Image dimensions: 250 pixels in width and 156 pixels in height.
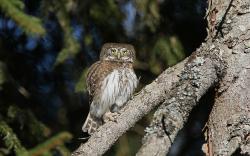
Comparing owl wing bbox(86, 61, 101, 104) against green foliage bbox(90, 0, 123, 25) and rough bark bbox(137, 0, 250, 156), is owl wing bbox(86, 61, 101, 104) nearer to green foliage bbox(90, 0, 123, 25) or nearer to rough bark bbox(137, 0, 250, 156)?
green foliage bbox(90, 0, 123, 25)

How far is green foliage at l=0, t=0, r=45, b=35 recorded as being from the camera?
3.75m

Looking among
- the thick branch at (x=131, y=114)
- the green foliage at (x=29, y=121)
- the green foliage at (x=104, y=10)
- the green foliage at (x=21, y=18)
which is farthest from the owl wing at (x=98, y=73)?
the thick branch at (x=131, y=114)

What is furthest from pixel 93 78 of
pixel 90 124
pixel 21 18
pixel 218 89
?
pixel 218 89

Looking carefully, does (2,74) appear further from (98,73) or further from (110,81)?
(110,81)

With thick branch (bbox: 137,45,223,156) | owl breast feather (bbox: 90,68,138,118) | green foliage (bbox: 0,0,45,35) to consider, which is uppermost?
green foliage (bbox: 0,0,45,35)

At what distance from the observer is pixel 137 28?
211 inches


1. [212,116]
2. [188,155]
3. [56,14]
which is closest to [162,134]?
[212,116]

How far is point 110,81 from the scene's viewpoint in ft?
18.2

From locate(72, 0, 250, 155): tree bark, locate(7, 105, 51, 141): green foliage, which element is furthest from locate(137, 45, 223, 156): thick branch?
locate(7, 105, 51, 141): green foliage

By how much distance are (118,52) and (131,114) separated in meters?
2.57

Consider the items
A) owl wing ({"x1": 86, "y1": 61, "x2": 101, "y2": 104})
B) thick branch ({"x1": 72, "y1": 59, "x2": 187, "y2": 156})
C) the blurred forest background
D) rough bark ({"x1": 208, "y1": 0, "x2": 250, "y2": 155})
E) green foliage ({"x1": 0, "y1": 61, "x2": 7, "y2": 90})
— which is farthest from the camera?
owl wing ({"x1": 86, "y1": 61, "x2": 101, "y2": 104})

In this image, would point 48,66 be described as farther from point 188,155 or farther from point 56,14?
point 188,155

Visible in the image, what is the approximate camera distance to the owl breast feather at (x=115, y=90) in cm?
541

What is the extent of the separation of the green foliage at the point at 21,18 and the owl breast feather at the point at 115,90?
170cm
